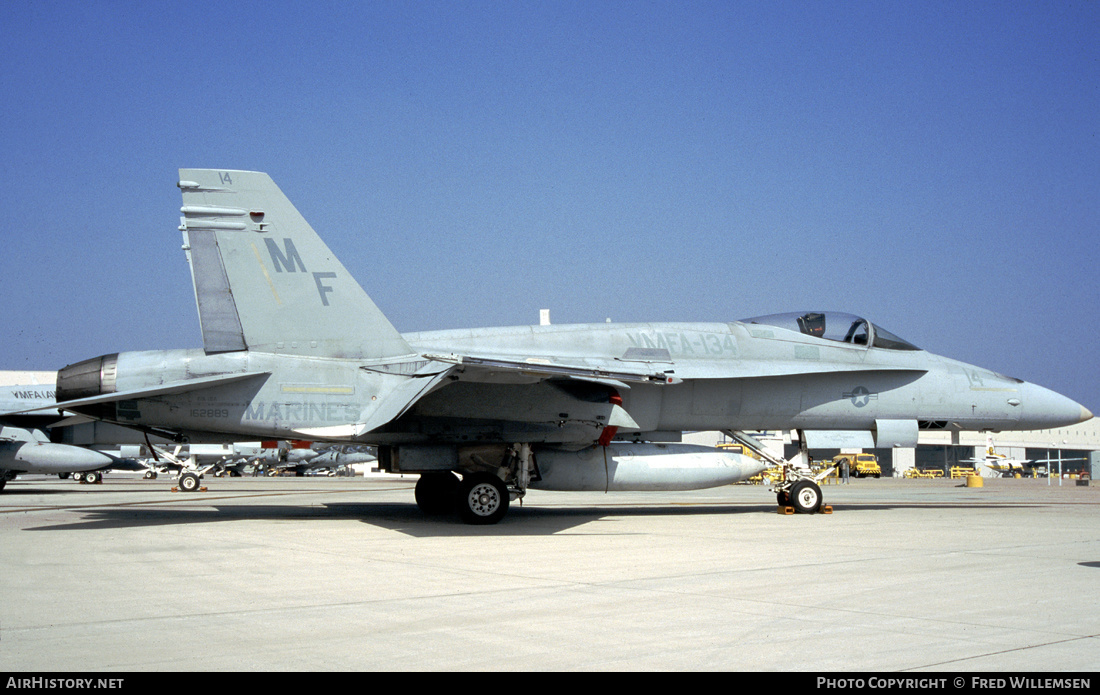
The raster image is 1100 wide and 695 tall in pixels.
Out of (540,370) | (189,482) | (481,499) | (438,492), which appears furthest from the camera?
(189,482)

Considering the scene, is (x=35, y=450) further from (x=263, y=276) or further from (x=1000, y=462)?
(x=1000, y=462)

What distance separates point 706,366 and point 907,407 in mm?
3729

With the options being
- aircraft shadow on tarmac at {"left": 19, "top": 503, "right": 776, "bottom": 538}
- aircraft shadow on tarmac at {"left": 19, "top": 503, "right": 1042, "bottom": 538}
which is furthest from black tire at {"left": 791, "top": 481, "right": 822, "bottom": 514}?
aircraft shadow on tarmac at {"left": 19, "top": 503, "right": 776, "bottom": 538}

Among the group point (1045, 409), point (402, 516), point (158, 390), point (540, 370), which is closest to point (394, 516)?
point (402, 516)

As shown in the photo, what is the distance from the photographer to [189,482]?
2748cm

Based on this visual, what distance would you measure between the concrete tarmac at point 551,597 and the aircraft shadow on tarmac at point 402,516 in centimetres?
23

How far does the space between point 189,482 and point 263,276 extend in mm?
17631

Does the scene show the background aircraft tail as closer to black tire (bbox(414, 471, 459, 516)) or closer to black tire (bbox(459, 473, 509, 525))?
black tire (bbox(459, 473, 509, 525))

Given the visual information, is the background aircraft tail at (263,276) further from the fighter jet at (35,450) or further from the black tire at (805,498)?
the fighter jet at (35,450)

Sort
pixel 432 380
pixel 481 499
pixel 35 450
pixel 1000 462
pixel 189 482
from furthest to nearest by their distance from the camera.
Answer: pixel 1000 462
pixel 189 482
pixel 35 450
pixel 481 499
pixel 432 380

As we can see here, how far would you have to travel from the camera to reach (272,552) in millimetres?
9578

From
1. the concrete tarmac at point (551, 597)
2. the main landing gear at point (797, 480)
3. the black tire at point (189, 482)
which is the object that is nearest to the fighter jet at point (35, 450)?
the black tire at point (189, 482)

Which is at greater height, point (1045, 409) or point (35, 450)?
point (1045, 409)

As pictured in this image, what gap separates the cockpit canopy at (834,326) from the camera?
14.5m
